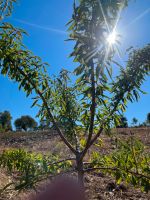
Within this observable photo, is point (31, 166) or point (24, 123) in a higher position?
point (24, 123)

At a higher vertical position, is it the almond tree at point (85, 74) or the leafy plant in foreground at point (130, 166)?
the almond tree at point (85, 74)

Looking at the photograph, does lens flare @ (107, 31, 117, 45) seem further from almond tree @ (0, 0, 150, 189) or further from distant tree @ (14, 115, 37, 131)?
distant tree @ (14, 115, 37, 131)

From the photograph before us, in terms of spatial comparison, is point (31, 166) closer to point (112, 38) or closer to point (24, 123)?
point (112, 38)

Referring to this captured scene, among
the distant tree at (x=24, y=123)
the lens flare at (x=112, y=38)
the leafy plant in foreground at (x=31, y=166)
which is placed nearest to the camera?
the lens flare at (x=112, y=38)

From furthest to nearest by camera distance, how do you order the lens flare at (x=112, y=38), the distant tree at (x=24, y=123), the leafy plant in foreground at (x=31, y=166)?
the distant tree at (x=24, y=123) → the leafy plant in foreground at (x=31, y=166) → the lens flare at (x=112, y=38)

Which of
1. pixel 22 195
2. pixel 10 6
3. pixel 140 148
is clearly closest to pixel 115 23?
pixel 140 148

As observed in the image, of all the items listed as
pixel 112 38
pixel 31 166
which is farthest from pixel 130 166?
pixel 112 38

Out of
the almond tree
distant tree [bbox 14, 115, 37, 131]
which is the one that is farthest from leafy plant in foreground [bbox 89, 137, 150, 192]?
distant tree [bbox 14, 115, 37, 131]

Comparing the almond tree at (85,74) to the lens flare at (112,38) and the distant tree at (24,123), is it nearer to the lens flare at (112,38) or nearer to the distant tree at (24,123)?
the lens flare at (112,38)

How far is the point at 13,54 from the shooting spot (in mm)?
3137

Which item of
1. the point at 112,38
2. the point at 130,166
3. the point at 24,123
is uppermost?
the point at 24,123

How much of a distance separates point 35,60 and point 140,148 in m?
1.33

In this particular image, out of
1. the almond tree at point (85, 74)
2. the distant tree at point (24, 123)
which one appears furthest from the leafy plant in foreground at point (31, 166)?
the distant tree at point (24, 123)

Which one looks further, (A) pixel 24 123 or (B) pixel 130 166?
(A) pixel 24 123
